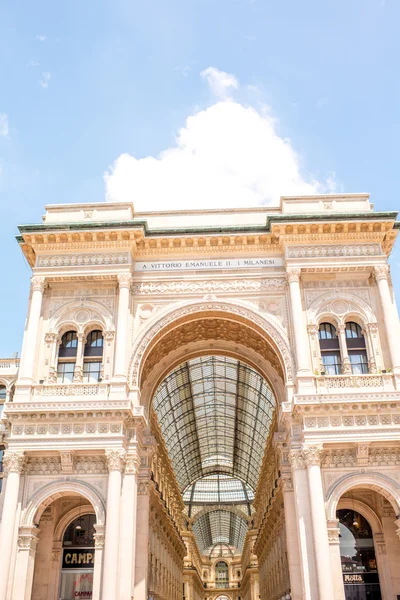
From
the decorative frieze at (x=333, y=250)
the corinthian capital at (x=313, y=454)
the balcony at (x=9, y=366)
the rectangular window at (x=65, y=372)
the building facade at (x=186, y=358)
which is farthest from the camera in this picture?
the balcony at (x=9, y=366)

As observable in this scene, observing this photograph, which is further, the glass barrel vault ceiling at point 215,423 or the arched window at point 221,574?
the arched window at point 221,574

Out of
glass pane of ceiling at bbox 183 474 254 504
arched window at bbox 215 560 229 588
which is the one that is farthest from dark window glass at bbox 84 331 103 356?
arched window at bbox 215 560 229 588

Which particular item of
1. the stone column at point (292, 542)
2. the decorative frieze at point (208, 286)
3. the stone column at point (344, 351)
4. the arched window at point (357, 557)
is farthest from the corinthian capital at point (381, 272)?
the arched window at point (357, 557)

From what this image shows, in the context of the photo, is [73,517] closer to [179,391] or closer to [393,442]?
[393,442]

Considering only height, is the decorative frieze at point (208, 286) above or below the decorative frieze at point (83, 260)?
below

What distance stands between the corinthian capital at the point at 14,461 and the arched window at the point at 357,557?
15.7 m

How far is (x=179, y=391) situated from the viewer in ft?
185

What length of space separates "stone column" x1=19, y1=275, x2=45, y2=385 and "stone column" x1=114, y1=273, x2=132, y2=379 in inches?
163

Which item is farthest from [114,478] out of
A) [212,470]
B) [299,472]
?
[212,470]

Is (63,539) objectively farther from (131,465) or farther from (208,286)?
(208,286)

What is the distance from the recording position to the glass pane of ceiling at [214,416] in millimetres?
54344

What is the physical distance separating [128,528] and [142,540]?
430cm

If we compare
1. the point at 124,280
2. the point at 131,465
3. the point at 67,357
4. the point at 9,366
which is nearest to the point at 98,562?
the point at 131,465

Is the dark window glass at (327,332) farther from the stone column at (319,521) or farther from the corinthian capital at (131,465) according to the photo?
the corinthian capital at (131,465)
